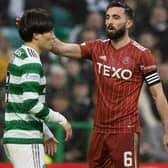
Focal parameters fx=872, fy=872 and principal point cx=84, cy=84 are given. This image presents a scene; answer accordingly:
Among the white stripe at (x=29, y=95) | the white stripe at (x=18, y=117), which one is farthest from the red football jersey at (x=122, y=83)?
the white stripe at (x=29, y=95)

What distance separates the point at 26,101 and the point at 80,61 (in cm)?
621

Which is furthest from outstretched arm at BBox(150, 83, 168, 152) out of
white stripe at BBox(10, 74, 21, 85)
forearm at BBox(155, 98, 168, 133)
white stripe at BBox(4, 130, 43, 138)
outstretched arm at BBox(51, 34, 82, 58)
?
white stripe at BBox(10, 74, 21, 85)

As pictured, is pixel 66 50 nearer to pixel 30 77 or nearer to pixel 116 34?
pixel 116 34

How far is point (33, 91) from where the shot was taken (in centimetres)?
671

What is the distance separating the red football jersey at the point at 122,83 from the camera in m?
7.71

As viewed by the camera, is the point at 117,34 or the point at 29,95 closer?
the point at 29,95

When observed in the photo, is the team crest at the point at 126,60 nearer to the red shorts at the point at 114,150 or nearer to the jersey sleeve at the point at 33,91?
the red shorts at the point at 114,150

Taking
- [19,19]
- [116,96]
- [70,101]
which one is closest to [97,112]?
[116,96]

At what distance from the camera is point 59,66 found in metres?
12.8

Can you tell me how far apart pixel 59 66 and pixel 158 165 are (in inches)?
98.3

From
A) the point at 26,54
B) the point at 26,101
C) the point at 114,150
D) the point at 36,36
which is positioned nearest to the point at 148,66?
the point at 114,150

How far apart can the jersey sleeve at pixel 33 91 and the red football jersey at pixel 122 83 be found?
106 centimetres

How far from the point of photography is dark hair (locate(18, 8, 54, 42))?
693 centimetres

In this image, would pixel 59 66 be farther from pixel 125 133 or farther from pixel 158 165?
pixel 125 133
